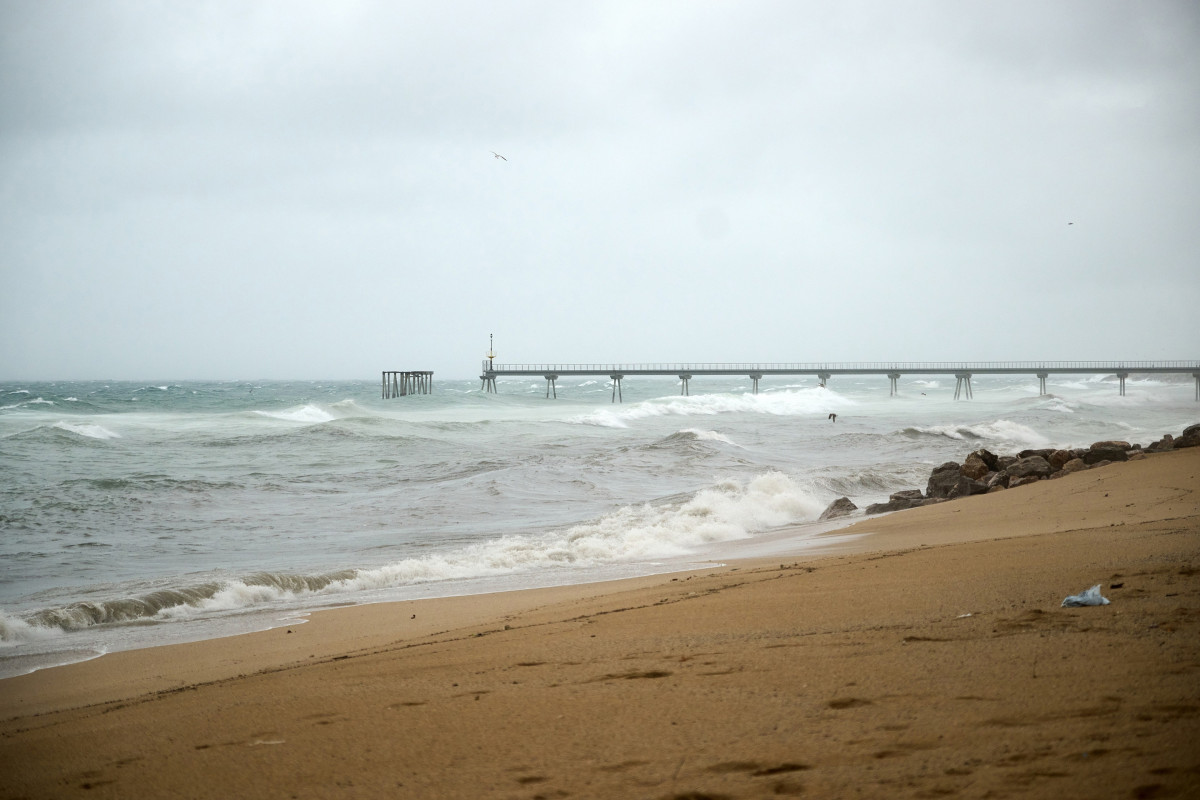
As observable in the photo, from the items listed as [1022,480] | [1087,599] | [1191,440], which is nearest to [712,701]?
[1087,599]

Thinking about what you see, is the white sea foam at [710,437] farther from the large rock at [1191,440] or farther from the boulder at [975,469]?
the large rock at [1191,440]

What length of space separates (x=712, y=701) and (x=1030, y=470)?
1204 cm

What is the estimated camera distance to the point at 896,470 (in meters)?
19.5

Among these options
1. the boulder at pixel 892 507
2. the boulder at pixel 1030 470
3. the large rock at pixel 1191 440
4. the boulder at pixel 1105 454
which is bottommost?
the boulder at pixel 892 507

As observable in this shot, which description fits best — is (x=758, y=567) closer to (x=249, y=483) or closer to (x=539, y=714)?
(x=539, y=714)

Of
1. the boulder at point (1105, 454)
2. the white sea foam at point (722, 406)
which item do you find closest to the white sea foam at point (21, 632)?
the boulder at point (1105, 454)

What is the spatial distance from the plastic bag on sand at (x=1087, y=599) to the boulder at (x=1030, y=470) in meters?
9.72

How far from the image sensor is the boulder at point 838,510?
12887mm

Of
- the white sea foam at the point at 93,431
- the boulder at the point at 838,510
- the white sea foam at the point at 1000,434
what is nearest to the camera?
the boulder at the point at 838,510

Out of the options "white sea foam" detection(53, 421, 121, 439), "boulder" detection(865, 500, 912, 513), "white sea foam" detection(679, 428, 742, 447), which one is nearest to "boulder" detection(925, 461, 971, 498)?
"boulder" detection(865, 500, 912, 513)

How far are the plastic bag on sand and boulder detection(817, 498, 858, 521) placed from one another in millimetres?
9061

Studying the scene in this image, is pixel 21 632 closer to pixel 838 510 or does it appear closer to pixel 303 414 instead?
pixel 838 510

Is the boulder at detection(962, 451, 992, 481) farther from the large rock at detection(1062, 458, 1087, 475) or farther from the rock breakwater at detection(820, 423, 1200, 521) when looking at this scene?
the large rock at detection(1062, 458, 1087, 475)

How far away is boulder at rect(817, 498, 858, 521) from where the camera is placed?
12887mm
